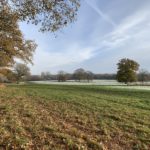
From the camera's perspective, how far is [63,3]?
11.3 metres

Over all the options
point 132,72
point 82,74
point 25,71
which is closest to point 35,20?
point 132,72

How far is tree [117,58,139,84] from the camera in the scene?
8922cm

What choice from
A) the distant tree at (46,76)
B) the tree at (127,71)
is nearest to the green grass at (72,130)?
the tree at (127,71)

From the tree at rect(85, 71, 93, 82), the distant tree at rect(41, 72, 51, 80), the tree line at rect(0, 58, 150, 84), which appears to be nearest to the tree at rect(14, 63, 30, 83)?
the tree line at rect(0, 58, 150, 84)

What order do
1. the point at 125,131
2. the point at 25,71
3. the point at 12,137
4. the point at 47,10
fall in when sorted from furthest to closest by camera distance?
the point at 25,71 < the point at 125,131 < the point at 47,10 < the point at 12,137

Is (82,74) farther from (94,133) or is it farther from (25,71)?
(94,133)

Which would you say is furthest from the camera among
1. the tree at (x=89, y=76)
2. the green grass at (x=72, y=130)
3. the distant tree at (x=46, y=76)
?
the distant tree at (x=46, y=76)

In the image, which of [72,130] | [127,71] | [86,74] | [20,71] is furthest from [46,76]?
[72,130]

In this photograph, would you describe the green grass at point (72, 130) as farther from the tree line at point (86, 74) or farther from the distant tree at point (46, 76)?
the distant tree at point (46, 76)

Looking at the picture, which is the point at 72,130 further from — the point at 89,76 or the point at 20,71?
the point at 89,76

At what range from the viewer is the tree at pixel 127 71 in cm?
8922

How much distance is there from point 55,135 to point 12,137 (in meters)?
1.81

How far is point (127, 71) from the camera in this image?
9025cm

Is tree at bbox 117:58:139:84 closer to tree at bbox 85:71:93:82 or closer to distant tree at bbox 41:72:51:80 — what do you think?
tree at bbox 85:71:93:82
